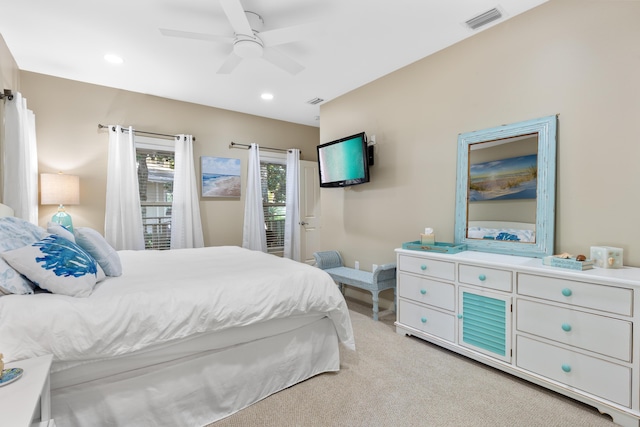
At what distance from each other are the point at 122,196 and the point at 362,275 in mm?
3099

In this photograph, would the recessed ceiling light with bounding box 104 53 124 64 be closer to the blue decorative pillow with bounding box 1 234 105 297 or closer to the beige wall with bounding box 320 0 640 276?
the blue decorative pillow with bounding box 1 234 105 297

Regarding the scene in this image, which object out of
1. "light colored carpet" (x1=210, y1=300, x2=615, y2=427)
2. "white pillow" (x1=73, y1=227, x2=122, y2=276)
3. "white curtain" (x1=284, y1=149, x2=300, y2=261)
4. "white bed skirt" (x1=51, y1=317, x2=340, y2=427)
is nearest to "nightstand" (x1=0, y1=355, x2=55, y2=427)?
"white bed skirt" (x1=51, y1=317, x2=340, y2=427)

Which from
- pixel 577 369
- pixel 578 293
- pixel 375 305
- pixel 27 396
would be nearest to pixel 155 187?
pixel 375 305

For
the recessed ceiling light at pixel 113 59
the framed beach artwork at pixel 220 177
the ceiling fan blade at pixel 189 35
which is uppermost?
the recessed ceiling light at pixel 113 59

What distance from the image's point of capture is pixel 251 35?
7.50 ft

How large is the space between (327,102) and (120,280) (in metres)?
3.44

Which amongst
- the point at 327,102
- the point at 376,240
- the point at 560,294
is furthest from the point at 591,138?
the point at 327,102

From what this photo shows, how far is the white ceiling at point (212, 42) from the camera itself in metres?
2.26

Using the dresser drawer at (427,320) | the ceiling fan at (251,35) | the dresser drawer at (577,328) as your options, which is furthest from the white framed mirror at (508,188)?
the ceiling fan at (251,35)

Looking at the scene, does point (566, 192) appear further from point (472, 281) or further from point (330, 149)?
point (330, 149)

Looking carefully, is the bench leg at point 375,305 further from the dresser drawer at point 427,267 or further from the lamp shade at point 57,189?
the lamp shade at point 57,189

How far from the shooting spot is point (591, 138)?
203cm

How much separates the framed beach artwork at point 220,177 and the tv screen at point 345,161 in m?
1.47

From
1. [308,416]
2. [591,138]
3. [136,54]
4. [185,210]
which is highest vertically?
[136,54]
